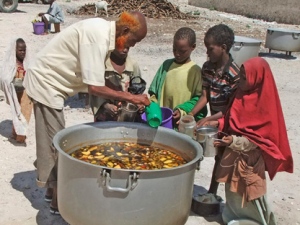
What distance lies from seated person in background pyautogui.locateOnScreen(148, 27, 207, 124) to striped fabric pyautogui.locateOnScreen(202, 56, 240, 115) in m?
0.11

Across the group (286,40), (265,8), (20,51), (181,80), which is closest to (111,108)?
(181,80)

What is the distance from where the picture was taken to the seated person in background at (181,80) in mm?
3760

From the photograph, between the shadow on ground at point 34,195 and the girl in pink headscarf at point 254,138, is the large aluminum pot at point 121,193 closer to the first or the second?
the girl in pink headscarf at point 254,138

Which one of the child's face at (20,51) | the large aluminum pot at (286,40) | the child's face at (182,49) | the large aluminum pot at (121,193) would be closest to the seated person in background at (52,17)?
the large aluminum pot at (286,40)

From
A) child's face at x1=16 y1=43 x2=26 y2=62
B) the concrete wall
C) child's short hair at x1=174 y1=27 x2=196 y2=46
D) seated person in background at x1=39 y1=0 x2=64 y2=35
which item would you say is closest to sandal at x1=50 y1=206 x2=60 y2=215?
child's short hair at x1=174 y1=27 x2=196 y2=46

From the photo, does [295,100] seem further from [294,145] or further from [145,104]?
[145,104]

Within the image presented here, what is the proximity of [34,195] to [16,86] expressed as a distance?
1.61 meters

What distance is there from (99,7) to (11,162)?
14089mm

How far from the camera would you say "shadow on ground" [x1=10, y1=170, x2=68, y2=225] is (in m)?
→ 3.72

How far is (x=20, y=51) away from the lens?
533cm

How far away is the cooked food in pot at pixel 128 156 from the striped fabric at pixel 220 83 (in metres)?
0.74

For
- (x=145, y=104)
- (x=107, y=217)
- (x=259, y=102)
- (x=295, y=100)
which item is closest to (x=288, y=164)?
(x=259, y=102)

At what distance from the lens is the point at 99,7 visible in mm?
18062

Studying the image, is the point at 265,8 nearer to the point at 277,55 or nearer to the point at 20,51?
the point at 277,55
